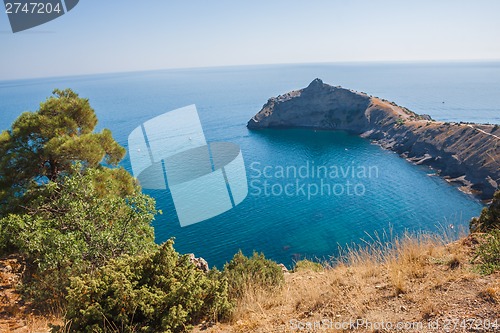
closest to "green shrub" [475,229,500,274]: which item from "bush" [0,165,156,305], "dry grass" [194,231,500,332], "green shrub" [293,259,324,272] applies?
"dry grass" [194,231,500,332]

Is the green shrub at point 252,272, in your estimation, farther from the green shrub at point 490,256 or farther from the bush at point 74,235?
the green shrub at point 490,256

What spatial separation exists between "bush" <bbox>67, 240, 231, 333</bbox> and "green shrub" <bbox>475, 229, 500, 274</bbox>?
5.17 m

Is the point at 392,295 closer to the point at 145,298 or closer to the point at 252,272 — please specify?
the point at 145,298

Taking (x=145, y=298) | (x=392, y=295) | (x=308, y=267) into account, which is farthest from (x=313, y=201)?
(x=145, y=298)

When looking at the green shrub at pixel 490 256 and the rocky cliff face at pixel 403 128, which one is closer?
the green shrub at pixel 490 256

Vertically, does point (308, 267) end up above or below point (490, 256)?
below

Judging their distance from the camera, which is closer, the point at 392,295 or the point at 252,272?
the point at 392,295

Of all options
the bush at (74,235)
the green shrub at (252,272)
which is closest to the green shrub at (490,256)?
the green shrub at (252,272)

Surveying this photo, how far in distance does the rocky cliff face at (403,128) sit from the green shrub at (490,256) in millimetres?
59974

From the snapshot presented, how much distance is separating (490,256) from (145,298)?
22.4 feet

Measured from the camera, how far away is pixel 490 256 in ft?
20.8

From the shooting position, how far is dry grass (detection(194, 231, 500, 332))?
525 cm

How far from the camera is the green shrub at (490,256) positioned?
5.98 meters

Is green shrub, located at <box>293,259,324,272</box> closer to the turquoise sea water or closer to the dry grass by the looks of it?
the turquoise sea water
